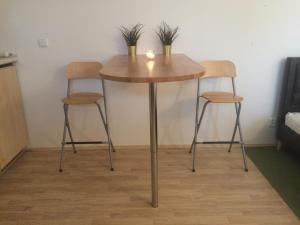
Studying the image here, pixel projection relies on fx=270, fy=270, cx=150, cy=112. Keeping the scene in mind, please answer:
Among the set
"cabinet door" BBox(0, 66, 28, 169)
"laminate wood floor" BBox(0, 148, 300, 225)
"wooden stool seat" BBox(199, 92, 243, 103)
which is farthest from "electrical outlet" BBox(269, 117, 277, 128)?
"cabinet door" BBox(0, 66, 28, 169)

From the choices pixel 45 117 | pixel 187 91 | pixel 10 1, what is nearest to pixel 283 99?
pixel 187 91

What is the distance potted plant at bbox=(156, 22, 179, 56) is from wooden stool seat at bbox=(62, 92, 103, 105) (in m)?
0.75

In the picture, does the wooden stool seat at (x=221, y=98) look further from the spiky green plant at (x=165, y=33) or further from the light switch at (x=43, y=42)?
the light switch at (x=43, y=42)

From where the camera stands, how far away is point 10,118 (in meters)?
2.52

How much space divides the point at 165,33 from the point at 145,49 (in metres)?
0.25

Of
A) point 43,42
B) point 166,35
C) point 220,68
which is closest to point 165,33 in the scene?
point 166,35

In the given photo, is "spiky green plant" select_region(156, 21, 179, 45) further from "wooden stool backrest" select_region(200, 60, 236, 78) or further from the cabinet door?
the cabinet door

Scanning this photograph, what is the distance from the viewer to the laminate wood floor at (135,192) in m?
1.84

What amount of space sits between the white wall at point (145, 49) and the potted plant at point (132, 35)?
0.06 meters

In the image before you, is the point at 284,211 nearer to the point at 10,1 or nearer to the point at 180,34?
the point at 180,34

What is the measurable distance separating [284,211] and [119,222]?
1150 mm

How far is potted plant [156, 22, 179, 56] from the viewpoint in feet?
8.12

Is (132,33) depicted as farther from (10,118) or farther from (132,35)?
(10,118)

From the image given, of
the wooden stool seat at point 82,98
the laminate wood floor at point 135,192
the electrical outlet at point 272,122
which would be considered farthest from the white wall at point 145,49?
the laminate wood floor at point 135,192
